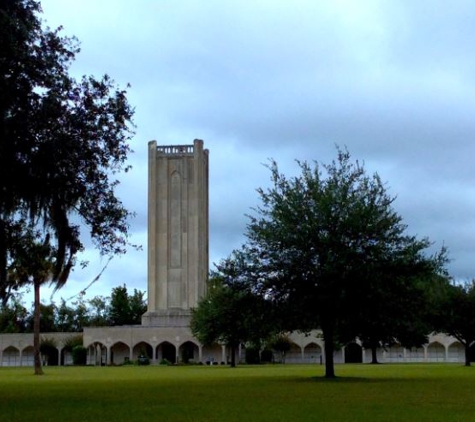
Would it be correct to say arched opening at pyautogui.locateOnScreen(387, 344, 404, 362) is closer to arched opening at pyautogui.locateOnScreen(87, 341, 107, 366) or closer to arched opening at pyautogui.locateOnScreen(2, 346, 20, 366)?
arched opening at pyautogui.locateOnScreen(87, 341, 107, 366)

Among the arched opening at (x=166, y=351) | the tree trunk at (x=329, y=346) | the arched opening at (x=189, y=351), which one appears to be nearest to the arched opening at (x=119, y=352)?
the arched opening at (x=166, y=351)

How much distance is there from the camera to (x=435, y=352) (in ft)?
337

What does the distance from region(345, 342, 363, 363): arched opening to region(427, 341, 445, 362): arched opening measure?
26.9ft

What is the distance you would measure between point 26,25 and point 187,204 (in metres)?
85.8

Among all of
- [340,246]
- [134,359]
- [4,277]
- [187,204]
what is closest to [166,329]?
[134,359]

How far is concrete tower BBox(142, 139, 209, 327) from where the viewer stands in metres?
104

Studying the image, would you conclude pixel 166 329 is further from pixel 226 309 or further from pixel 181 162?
pixel 226 309

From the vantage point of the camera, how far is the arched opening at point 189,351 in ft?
326

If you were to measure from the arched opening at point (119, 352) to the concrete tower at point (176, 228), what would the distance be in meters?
5.15

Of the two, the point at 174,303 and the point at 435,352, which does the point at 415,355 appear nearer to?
the point at 435,352

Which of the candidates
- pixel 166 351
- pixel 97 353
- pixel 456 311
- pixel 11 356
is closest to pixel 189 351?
pixel 166 351

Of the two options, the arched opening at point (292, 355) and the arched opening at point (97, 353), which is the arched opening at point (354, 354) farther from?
the arched opening at point (97, 353)

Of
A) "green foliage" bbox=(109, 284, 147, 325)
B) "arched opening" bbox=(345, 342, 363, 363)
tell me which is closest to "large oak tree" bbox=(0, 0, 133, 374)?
"arched opening" bbox=(345, 342, 363, 363)

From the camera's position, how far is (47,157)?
20312 mm
